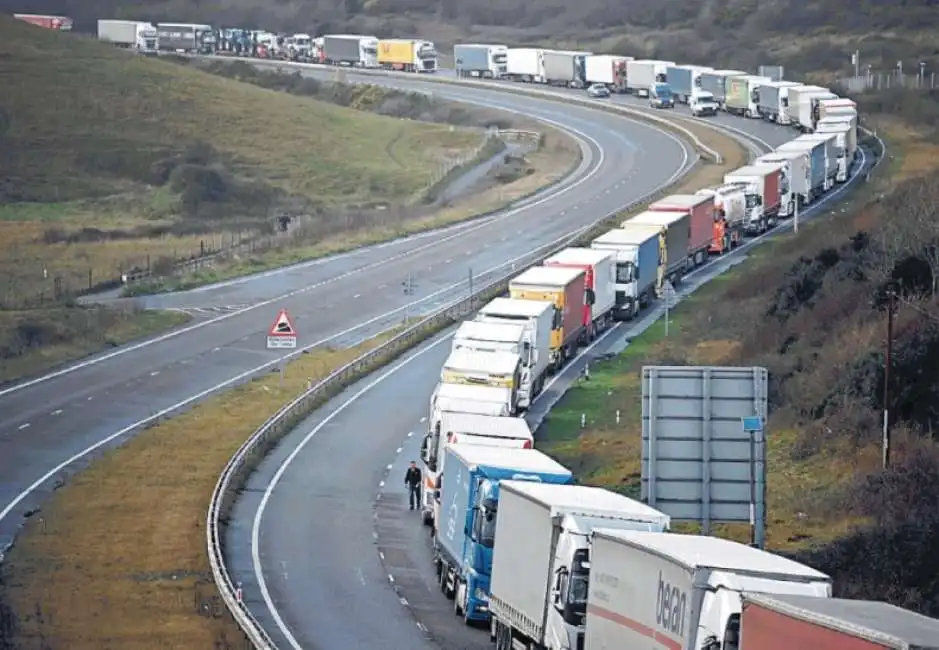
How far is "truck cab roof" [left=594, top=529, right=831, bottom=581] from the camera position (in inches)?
824

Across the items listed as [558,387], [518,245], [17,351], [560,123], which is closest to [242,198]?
[560,123]

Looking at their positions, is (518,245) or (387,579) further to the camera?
(518,245)

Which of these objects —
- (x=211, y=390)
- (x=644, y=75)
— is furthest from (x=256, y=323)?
(x=644, y=75)

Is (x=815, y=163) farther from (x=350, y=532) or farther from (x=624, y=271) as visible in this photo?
(x=350, y=532)

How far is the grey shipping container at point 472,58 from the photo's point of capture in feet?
552

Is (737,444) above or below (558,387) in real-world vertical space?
above

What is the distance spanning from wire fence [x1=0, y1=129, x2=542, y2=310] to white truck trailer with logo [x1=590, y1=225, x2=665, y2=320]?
1981 centimetres

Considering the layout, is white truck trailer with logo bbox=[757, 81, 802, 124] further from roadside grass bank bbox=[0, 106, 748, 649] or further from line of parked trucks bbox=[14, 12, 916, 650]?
roadside grass bank bbox=[0, 106, 748, 649]

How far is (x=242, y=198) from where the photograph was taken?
121m

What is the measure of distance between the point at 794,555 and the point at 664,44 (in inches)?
6117

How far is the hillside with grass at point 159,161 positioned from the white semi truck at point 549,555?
1879 inches

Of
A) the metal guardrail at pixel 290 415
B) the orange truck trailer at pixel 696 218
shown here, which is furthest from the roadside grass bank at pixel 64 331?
the orange truck trailer at pixel 696 218

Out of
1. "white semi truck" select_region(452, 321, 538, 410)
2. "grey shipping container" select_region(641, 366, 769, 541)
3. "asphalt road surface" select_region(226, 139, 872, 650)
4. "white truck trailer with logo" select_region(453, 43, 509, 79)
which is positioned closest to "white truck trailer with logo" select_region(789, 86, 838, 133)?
"white truck trailer with logo" select_region(453, 43, 509, 79)

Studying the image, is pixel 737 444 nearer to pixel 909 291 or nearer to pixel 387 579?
pixel 387 579
